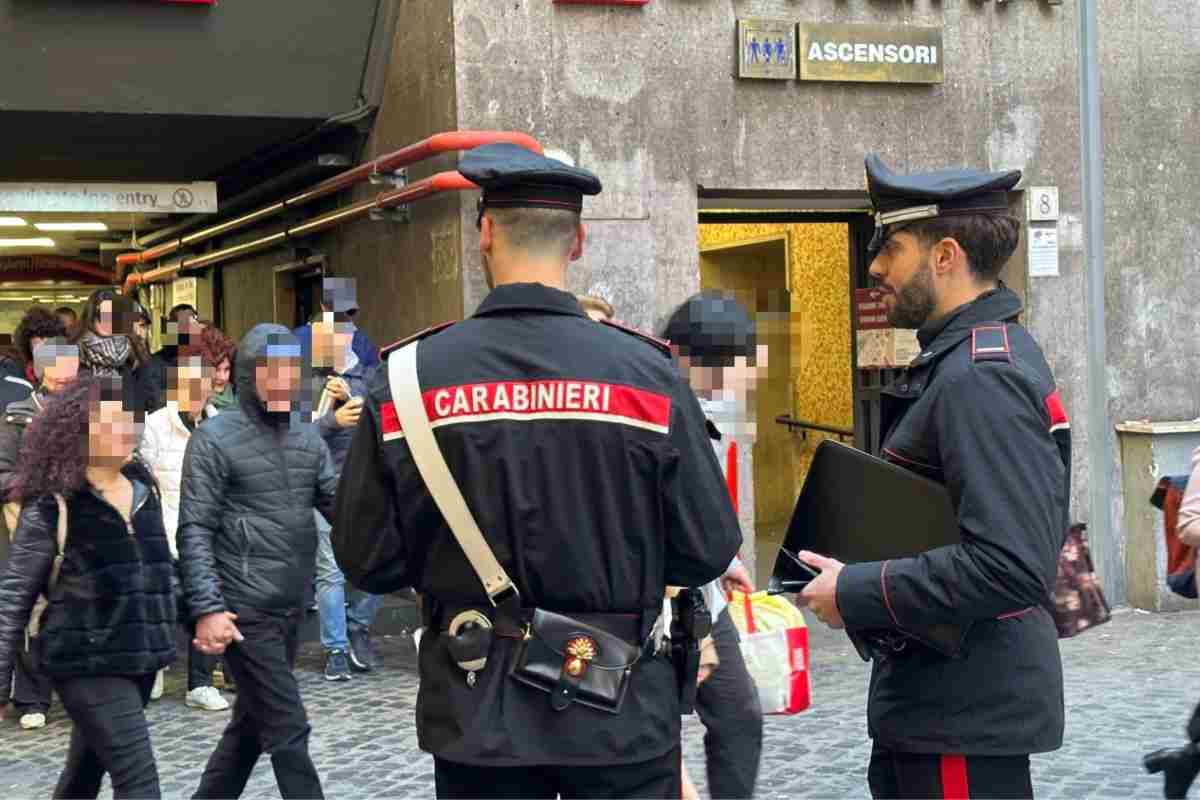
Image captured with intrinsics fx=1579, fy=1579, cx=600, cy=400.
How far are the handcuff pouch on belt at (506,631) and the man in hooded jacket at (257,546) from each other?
2.52 m

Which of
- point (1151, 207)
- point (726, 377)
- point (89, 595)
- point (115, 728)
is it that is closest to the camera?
point (115, 728)

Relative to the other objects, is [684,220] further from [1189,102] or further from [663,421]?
[663,421]

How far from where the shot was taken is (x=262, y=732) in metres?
5.27

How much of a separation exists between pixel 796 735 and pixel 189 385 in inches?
140

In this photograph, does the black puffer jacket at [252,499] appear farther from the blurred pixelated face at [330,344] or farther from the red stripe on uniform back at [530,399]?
the blurred pixelated face at [330,344]

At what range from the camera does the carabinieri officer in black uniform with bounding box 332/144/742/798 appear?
2.96 metres

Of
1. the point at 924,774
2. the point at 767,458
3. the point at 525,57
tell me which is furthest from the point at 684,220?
the point at 924,774

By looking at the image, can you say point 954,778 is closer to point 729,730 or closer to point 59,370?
point 729,730

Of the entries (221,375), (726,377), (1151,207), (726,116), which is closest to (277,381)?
(726,377)

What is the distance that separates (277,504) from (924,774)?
3.18m

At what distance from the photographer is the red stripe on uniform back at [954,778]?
3.16 metres

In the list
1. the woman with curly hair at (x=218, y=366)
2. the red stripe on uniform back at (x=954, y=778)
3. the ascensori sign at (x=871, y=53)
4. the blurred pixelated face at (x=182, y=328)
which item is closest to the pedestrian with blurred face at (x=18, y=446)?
the woman with curly hair at (x=218, y=366)

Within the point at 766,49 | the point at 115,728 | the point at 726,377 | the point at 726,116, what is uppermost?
the point at 766,49

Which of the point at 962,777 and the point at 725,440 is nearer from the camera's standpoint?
the point at 962,777
